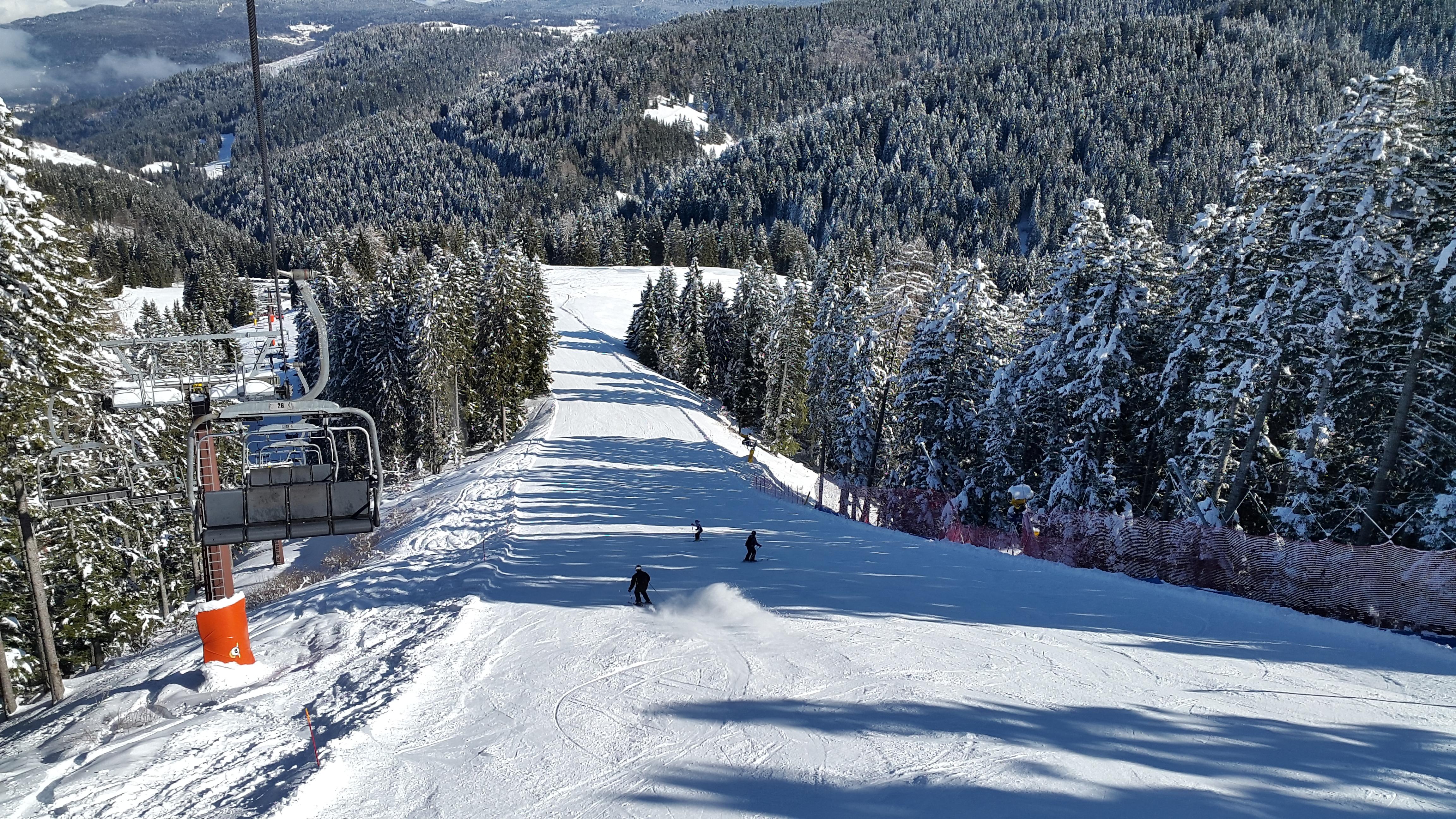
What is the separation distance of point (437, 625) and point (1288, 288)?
2131 cm

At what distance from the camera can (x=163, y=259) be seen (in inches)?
4926

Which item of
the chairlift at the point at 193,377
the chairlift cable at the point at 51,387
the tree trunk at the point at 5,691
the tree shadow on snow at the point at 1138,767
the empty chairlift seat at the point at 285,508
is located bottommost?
the tree trunk at the point at 5,691

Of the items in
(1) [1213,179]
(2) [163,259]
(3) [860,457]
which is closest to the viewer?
(3) [860,457]

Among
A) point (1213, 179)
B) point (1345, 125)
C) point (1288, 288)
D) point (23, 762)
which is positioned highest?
point (1213, 179)

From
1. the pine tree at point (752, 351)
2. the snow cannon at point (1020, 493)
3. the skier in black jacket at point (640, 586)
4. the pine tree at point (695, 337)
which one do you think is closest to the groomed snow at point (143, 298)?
the pine tree at point (695, 337)

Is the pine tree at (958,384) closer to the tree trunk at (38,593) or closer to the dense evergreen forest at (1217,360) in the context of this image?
the dense evergreen forest at (1217,360)

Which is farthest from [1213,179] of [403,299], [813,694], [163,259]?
[163,259]

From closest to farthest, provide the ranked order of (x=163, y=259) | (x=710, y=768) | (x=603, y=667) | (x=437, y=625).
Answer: (x=710, y=768)
(x=603, y=667)
(x=437, y=625)
(x=163, y=259)

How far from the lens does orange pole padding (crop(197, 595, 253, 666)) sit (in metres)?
12.9

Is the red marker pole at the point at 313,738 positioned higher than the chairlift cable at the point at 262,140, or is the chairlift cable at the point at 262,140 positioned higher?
the chairlift cable at the point at 262,140

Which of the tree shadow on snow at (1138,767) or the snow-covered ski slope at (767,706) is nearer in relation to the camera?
the tree shadow on snow at (1138,767)

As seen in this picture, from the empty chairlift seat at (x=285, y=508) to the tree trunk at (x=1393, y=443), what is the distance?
65.6 feet

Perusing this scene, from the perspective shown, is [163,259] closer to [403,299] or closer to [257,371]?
Result: [403,299]

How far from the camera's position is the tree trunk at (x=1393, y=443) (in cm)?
1523
